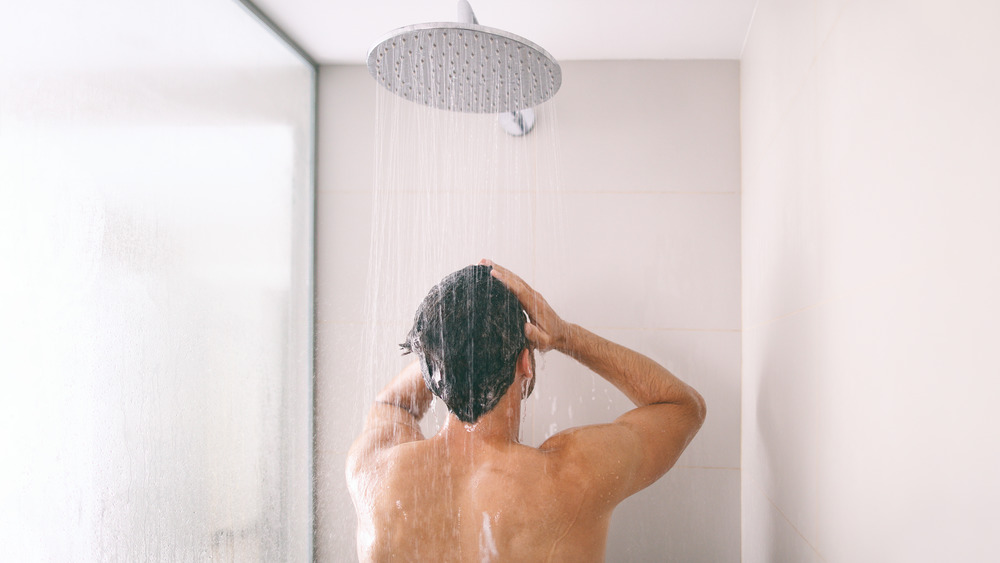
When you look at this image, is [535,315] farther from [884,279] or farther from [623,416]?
[884,279]

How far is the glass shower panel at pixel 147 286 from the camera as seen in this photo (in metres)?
0.73

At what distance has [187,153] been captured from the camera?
1.06 metres

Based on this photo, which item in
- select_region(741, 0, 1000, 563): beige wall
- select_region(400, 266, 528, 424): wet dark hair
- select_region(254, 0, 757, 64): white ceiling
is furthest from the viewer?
select_region(254, 0, 757, 64): white ceiling

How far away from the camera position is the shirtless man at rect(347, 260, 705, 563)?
3.12 ft

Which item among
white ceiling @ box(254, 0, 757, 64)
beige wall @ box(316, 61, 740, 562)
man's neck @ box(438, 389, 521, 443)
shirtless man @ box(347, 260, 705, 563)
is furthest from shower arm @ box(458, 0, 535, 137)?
man's neck @ box(438, 389, 521, 443)

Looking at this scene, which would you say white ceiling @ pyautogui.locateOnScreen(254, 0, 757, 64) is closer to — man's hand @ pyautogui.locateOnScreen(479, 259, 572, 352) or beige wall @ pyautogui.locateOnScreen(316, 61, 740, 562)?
beige wall @ pyautogui.locateOnScreen(316, 61, 740, 562)

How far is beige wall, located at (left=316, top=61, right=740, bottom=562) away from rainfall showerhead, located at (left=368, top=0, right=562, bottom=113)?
0.47 m

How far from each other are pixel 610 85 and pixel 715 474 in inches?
32.5

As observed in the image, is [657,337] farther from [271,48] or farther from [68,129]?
[68,129]

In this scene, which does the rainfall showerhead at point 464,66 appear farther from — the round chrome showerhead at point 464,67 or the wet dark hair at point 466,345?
the wet dark hair at point 466,345

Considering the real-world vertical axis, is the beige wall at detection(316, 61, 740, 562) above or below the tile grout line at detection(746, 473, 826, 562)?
above

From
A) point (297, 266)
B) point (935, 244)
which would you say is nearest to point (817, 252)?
point (935, 244)

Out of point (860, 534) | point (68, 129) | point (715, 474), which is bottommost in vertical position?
point (715, 474)

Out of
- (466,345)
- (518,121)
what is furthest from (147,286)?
(518,121)
